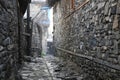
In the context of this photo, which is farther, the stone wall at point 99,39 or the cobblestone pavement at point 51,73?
the cobblestone pavement at point 51,73

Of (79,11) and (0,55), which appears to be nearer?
(0,55)

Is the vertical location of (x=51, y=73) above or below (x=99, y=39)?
below

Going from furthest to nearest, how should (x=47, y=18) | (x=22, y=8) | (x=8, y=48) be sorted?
1. (x=47, y=18)
2. (x=22, y=8)
3. (x=8, y=48)

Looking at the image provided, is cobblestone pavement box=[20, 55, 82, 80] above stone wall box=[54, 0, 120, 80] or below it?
below

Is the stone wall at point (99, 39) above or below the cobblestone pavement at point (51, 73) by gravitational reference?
above

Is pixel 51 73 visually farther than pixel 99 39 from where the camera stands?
Yes

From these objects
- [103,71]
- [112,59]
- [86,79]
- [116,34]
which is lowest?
[86,79]

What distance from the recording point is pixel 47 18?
2100 cm

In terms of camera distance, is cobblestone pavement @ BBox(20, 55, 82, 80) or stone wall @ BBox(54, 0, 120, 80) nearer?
stone wall @ BBox(54, 0, 120, 80)

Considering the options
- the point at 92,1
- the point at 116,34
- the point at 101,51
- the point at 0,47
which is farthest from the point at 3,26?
the point at 92,1

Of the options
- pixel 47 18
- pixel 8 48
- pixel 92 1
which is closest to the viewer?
pixel 8 48

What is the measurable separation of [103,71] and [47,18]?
658 inches

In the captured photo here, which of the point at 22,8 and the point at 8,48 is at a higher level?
the point at 22,8

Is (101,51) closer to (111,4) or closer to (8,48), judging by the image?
(111,4)
